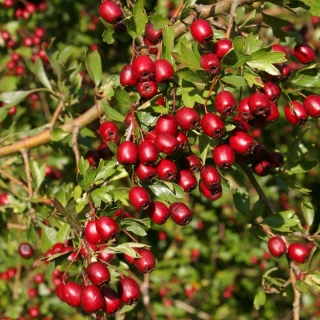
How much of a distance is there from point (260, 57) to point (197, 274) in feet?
8.77

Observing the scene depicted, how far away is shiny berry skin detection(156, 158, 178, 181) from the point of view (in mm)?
1308

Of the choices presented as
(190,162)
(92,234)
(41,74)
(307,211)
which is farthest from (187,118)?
(41,74)

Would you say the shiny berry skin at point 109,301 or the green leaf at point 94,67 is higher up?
the green leaf at point 94,67

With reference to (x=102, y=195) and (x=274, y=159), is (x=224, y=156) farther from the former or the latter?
(x=274, y=159)

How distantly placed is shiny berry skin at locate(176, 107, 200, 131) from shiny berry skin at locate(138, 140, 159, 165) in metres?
0.09

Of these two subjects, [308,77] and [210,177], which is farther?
[308,77]

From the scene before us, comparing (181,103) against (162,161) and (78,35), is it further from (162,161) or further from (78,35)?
(78,35)

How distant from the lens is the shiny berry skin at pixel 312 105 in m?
1.47

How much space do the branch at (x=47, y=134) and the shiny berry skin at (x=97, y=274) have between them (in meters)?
0.67

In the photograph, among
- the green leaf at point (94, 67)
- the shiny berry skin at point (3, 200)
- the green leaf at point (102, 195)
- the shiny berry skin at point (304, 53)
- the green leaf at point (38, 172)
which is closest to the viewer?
the green leaf at point (102, 195)

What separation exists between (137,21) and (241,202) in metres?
0.78

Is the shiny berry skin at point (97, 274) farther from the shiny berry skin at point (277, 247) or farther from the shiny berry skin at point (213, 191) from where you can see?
the shiny berry skin at point (277, 247)

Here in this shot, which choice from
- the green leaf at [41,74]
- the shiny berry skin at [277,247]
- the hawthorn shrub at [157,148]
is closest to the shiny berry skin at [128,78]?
the hawthorn shrub at [157,148]

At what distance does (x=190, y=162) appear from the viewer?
4.56 feet
